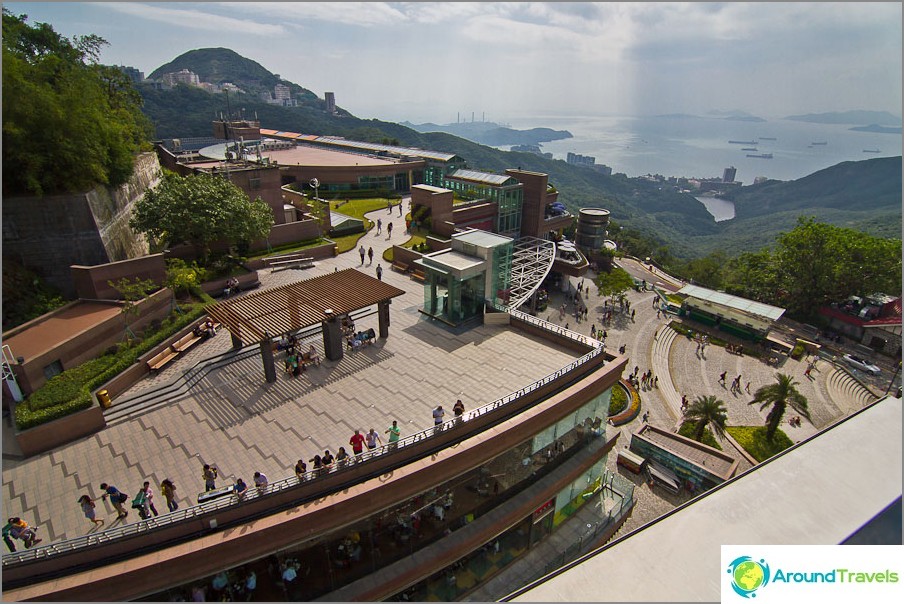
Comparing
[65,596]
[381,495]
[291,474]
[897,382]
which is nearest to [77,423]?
[65,596]

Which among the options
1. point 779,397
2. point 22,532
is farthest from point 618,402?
point 22,532

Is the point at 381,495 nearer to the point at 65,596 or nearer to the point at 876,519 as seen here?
the point at 65,596

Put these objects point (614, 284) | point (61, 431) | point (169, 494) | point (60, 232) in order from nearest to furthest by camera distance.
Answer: point (169, 494) < point (61, 431) < point (60, 232) < point (614, 284)

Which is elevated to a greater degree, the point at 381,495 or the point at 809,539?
the point at 809,539

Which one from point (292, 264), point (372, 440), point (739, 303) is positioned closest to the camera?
point (372, 440)

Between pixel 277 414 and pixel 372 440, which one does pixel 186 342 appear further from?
pixel 372 440
